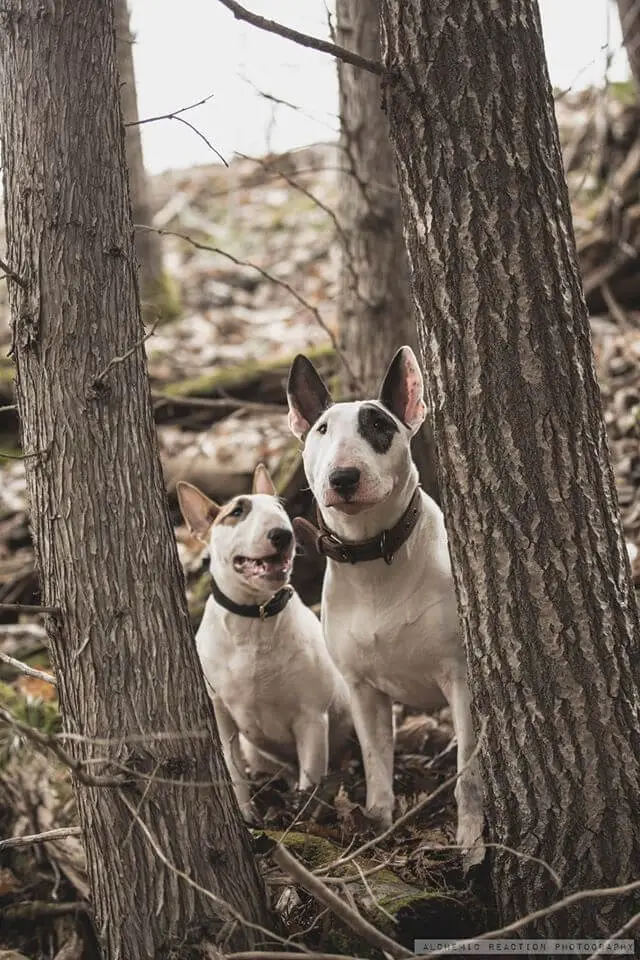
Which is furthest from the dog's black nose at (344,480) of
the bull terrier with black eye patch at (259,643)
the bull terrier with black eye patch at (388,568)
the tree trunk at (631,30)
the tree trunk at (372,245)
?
the tree trunk at (631,30)

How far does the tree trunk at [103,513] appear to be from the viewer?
11.3ft

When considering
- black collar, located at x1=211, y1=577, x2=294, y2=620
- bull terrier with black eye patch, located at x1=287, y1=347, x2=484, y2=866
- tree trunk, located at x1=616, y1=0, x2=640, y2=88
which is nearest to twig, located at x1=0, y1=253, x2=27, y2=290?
bull terrier with black eye patch, located at x1=287, y1=347, x2=484, y2=866

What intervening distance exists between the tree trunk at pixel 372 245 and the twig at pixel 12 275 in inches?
131

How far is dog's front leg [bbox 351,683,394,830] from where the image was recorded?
471 centimetres

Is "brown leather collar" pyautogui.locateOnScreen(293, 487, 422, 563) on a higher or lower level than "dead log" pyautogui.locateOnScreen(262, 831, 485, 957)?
higher

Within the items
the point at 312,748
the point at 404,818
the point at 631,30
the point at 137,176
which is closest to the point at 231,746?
the point at 312,748

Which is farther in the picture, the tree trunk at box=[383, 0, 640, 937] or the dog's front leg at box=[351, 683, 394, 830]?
the dog's front leg at box=[351, 683, 394, 830]

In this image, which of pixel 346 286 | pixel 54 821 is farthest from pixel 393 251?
pixel 54 821

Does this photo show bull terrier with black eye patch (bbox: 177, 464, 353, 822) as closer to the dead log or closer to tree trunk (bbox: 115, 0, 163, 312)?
the dead log

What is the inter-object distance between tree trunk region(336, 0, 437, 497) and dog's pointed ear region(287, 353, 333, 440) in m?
2.11

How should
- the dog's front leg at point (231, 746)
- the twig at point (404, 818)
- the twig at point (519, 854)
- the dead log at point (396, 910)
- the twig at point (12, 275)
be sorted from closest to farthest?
the twig at point (404, 818), the twig at point (519, 854), the twig at point (12, 275), the dead log at point (396, 910), the dog's front leg at point (231, 746)

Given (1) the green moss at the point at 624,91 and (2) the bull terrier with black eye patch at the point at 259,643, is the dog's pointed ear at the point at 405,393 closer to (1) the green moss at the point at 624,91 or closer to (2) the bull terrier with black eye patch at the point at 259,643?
(2) the bull terrier with black eye patch at the point at 259,643

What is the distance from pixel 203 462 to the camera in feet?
26.1

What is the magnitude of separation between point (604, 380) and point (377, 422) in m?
3.94
